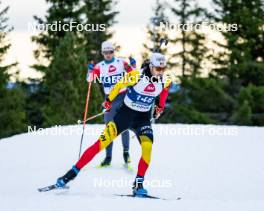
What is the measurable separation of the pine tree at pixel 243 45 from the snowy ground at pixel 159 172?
61.6 ft

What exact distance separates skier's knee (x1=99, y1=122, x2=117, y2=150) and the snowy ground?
65cm

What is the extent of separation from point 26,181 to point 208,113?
2420cm

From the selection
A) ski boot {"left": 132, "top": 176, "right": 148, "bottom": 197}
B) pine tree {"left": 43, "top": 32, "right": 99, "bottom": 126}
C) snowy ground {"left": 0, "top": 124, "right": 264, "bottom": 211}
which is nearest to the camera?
snowy ground {"left": 0, "top": 124, "right": 264, "bottom": 211}

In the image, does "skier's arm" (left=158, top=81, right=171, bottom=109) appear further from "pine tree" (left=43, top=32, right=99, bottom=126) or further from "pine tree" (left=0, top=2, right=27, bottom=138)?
"pine tree" (left=0, top=2, right=27, bottom=138)

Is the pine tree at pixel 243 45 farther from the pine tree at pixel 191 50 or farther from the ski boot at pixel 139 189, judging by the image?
the ski boot at pixel 139 189

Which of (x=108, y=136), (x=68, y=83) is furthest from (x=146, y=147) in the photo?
(x=68, y=83)

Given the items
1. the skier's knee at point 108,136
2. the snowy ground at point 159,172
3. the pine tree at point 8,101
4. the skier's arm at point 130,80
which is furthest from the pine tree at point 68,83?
the skier's knee at point 108,136

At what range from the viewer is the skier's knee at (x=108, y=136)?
22.2ft

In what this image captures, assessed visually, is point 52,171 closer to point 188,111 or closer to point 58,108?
point 58,108

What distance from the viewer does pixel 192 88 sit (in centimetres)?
3136

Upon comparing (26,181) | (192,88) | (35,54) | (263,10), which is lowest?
(26,181)

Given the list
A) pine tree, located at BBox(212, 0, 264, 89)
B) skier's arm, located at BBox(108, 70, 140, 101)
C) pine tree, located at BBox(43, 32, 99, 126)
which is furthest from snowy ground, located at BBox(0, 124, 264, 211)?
pine tree, located at BBox(212, 0, 264, 89)

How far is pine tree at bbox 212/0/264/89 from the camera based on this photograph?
3148cm

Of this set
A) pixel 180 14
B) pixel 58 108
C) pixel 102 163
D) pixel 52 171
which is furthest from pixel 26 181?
pixel 180 14
